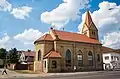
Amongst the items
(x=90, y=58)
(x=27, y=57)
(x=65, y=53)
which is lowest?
(x=90, y=58)

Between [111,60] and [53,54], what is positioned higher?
[53,54]

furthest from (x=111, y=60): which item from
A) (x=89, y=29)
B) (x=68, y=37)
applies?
(x=68, y=37)

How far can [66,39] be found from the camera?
5200 centimetres

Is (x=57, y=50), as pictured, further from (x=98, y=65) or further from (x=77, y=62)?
(x=98, y=65)

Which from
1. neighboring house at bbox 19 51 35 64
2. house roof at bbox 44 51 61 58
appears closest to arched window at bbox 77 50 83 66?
house roof at bbox 44 51 61 58

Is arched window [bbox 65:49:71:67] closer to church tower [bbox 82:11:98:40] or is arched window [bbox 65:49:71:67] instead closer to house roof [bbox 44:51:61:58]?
house roof [bbox 44:51:61:58]

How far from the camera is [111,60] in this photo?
75.1 m

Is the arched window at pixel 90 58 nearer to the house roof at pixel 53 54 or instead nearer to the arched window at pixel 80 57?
the arched window at pixel 80 57

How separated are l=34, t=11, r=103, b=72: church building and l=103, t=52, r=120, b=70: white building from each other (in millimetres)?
18183

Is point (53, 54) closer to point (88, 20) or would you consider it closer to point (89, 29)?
point (89, 29)

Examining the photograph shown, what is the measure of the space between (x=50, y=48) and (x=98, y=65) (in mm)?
18562

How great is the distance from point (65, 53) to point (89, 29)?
16.8 m

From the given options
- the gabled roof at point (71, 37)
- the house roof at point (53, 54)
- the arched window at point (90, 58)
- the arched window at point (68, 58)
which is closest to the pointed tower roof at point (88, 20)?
the gabled roof at point (71, 37)

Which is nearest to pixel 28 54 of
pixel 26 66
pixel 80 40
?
pixel 26 66
